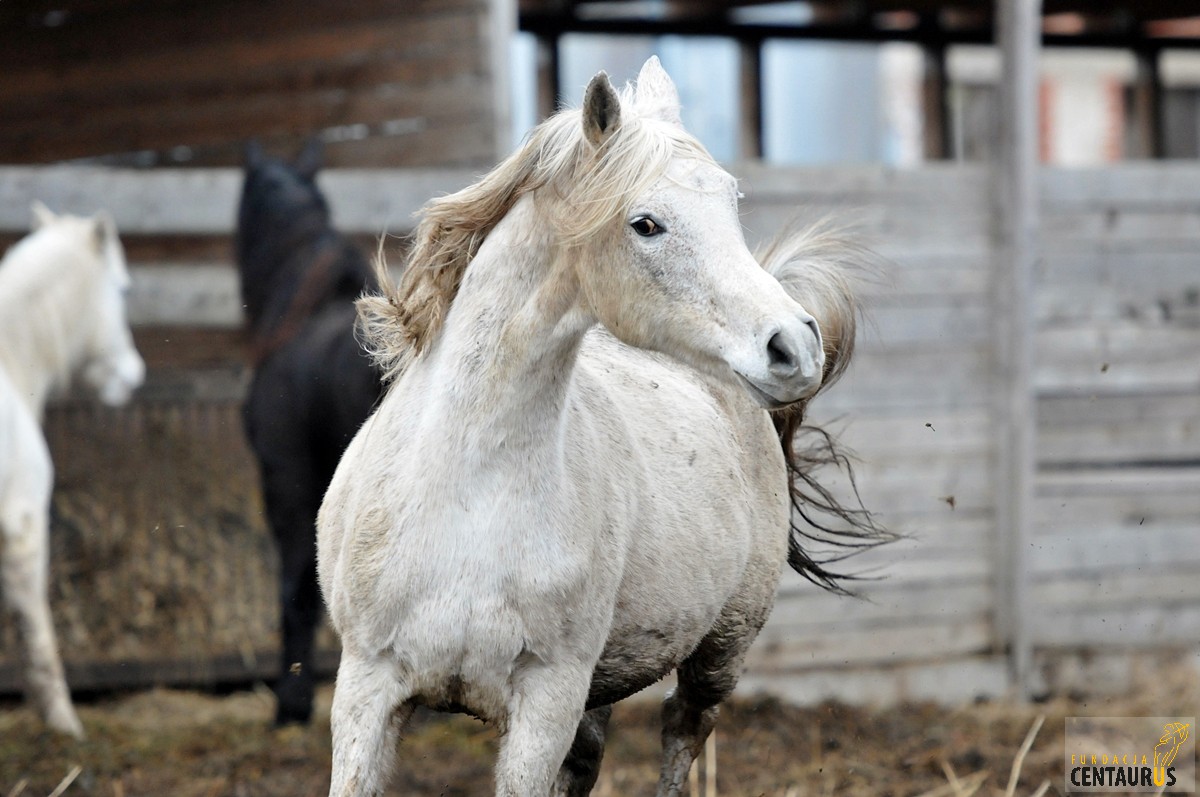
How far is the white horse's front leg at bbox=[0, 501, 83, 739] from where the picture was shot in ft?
16.2

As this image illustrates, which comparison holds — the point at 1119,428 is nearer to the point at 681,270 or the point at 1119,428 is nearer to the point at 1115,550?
the point at 1115,550

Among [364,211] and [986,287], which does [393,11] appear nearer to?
[364,211]

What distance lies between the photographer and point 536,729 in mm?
2434

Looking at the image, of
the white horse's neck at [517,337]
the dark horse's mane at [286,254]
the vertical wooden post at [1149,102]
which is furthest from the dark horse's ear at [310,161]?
the vertical wooden post at [1149,102]

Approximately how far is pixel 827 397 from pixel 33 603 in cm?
344

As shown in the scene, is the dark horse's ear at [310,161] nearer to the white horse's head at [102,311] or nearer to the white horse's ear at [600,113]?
the white horse's head at [102,311]

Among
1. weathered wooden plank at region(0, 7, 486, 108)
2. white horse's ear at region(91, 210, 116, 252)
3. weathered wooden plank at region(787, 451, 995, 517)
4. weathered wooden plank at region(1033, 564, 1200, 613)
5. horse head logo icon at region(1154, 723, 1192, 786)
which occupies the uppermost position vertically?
weathered wooden plank at region(0, 7, 486, 108)

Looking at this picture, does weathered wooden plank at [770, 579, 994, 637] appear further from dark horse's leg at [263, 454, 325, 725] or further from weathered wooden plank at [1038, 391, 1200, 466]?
dark horse's leg at [263, 454, 325, 725]

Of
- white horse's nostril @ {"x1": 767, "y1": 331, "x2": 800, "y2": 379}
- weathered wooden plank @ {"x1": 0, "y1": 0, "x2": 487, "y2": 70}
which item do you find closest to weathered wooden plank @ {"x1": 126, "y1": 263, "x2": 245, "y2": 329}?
weathered wooden plank @ {"x1": 0, "y1": 0, "x2": 487, "y2": 70}

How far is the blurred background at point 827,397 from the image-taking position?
579 centimetres

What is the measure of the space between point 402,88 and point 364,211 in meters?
0.89

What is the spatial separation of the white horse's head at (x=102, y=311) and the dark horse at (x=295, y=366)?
2.51 feet

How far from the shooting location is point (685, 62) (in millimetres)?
10055

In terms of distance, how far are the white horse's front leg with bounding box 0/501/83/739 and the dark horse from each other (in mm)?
854
